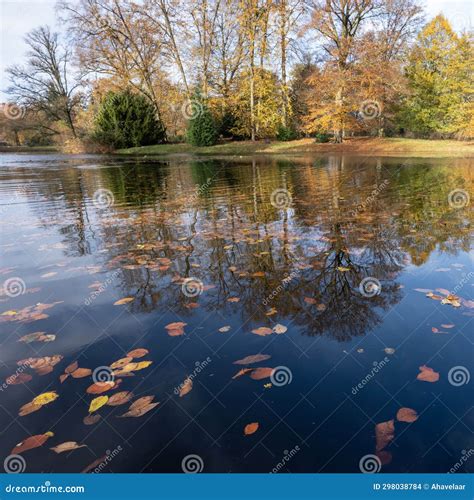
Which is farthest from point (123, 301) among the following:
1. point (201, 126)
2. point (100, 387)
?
point (201, 126)

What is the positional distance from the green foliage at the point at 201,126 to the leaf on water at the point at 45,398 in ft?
109

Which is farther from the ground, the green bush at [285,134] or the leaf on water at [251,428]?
the green bush at [285,134]

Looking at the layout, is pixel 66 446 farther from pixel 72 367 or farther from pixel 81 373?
pixel 72 367

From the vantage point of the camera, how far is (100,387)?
8.79 feet

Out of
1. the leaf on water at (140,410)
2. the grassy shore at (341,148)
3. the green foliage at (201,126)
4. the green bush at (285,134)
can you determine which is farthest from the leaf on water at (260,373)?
the green bush at (285,134)

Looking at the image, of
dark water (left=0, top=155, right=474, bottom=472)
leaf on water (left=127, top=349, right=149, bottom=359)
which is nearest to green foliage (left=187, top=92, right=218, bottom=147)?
dark water (left=0, top=155, right=474, bottom=472)

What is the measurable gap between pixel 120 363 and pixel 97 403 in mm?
449

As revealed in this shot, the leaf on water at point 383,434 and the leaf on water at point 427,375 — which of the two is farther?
the leaf on water at point 427,375

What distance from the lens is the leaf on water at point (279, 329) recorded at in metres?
3.30

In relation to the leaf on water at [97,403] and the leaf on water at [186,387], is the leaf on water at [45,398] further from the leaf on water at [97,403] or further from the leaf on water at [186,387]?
the leaf on water at [186,387]

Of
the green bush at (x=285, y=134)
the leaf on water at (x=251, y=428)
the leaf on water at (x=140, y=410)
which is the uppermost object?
the green bush at (x=285, y=134)

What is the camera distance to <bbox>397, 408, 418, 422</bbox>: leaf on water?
2.30 meters

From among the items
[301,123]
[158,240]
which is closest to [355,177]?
[158,240]

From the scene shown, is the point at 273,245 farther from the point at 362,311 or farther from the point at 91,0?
the point at 91,0
